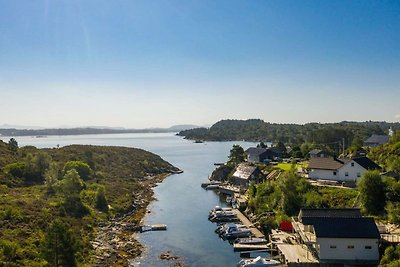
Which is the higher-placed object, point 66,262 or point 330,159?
point 330,159

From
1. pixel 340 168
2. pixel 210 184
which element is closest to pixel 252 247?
pixel 340 168

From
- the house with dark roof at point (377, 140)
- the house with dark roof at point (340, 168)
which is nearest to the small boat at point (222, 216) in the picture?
the house with dark roof at point (340, 168)

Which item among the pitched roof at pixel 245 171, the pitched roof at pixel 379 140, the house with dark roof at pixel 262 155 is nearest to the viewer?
the pitched roof at pixel 245 171

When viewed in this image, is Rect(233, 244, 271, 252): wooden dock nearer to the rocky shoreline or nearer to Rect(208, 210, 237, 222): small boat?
the rocky shoreline

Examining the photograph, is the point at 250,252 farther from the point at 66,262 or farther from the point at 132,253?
the point at 66,262

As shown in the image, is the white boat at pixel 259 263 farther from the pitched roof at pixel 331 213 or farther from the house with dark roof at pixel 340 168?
the house with dark roof at pixel 340 168

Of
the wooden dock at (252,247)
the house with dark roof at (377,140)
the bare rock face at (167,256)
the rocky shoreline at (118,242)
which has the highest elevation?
the house with dark roof at (377,140)

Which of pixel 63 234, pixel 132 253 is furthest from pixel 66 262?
pixel 132 253
